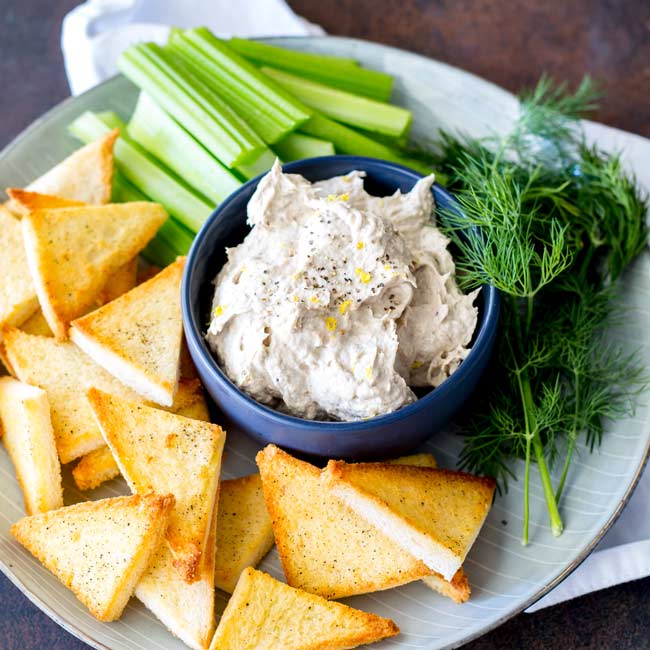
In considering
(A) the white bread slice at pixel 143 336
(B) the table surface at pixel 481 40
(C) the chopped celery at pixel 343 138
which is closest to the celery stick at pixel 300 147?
(C) the chopped celery at pixel 343 138

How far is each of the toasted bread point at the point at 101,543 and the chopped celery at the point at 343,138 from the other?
1289 millimetres

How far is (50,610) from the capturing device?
7.42ft

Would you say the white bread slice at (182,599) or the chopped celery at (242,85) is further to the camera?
the chopped celery at (242,85)

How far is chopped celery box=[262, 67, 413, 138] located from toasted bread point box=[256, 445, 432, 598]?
118 cm

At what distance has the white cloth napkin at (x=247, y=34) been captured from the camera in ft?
8.20

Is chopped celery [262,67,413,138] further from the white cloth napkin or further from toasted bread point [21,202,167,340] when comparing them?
toasted bread point [21,202,167,340]

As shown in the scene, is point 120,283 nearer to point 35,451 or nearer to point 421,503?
point 35,451

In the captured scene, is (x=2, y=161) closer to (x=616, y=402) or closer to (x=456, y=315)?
(x=456, y=315)

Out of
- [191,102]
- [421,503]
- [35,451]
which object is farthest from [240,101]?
[421,503]

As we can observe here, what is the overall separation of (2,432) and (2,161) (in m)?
0.98

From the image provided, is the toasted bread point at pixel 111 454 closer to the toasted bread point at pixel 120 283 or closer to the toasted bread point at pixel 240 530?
the toasted bread point at pixel 240 530

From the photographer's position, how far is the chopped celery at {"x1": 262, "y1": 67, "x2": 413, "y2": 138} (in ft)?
9.68

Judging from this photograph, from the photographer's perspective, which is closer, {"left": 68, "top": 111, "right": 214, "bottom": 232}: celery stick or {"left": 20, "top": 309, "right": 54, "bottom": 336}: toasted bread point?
{"left": 20, "top": 309, "right": 54, "bottom": 336}: toasted bread point

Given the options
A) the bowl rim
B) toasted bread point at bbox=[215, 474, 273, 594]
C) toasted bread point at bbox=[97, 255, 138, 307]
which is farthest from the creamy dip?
toasted bread point at bbox=[97, 255, 138, 307]
